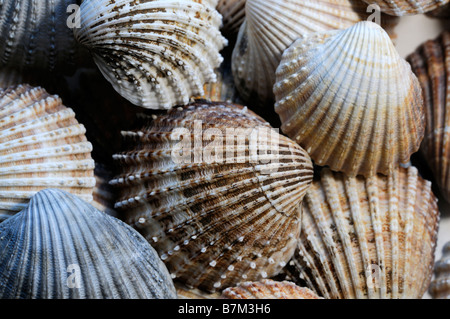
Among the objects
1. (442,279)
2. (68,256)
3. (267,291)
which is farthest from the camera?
(442,279)

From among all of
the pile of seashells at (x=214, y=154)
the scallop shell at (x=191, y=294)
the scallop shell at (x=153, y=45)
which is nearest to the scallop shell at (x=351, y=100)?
the pile of seashells at (x=214, y=154)

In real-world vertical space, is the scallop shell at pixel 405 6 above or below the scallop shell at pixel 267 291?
above

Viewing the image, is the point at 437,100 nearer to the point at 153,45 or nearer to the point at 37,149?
the point at 153,45

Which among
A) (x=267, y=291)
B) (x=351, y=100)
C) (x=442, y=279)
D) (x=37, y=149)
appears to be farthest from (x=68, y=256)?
(x=442, y=279)

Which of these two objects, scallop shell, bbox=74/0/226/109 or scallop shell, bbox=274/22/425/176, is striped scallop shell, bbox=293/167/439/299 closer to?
scallop shell, bbox=274/22/425/176

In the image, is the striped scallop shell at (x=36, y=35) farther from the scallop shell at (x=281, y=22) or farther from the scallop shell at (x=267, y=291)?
the scallop shell at (x=267, y=291)
